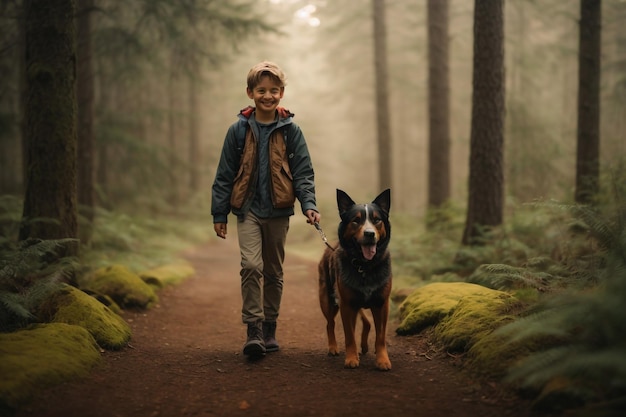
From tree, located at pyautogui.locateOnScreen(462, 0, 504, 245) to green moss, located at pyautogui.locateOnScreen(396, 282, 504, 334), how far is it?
233 centimetres

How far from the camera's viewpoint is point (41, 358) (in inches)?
141

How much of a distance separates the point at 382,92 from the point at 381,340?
12418mm

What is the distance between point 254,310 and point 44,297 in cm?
229

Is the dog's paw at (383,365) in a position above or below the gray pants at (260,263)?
below

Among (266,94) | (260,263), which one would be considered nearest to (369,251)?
(260,263)

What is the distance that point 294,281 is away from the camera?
10.4m

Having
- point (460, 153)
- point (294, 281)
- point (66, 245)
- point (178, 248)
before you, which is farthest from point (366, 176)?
point (66, 245)

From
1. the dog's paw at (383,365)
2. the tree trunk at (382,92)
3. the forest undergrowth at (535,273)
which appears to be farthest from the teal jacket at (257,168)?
the tree trunk at (382,92)

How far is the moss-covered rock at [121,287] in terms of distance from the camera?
6980 millimetres

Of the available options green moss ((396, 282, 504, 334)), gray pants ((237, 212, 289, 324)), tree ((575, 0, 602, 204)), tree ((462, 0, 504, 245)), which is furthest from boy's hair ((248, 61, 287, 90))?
tree ((575, 0, 602, 204))

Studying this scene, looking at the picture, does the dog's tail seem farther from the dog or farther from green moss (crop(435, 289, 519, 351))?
green moss (crop(435, 289, 519, 351))

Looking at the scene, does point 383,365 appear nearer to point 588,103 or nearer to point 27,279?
point 27,279

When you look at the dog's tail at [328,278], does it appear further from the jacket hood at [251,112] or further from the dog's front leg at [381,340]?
the jacket hood at [251,112]

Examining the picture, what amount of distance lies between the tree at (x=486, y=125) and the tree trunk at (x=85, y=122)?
26.1 ft
